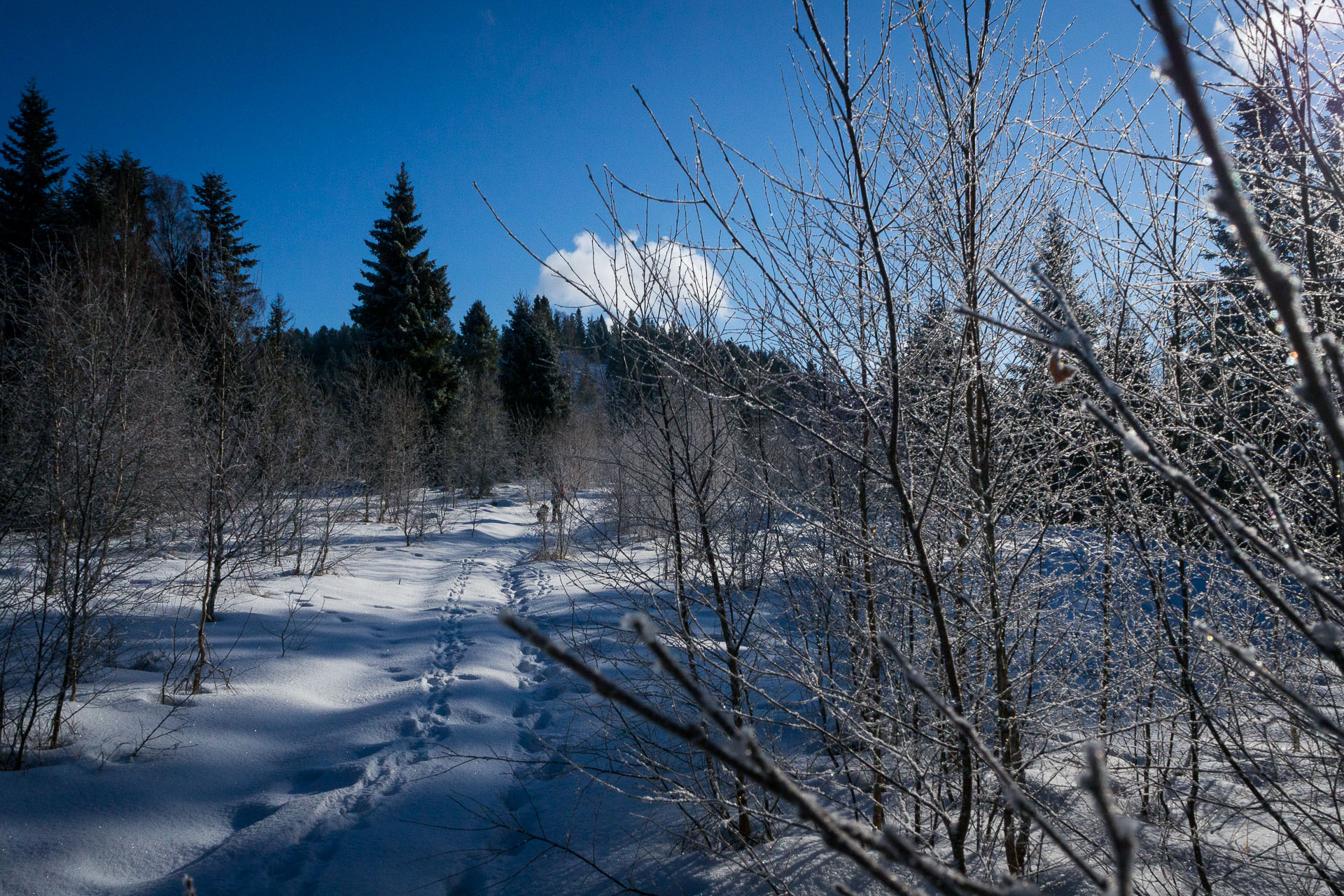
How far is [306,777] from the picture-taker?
4766 millimetres

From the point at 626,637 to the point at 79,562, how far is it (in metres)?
4.15

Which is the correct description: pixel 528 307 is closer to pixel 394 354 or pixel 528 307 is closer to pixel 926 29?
pixel 394 354

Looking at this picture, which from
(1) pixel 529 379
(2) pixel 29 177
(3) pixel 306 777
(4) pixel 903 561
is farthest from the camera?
(1) pixel 529 379

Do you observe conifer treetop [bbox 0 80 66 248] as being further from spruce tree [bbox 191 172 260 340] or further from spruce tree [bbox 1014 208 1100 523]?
spruce tree [bbox 1014 208 1100 523]

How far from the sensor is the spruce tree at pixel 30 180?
1527 cm

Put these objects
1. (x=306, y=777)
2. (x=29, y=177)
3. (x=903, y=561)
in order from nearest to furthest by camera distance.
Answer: (x=903, y=561)
(x=306, y=777)
(x=29, y=177)

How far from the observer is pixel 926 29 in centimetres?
186

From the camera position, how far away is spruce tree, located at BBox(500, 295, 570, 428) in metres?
26.0

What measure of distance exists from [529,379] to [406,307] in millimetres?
6219

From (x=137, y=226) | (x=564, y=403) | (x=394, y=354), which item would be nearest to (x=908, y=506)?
(x=137, y=226)

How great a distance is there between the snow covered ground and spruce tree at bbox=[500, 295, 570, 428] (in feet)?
61.7

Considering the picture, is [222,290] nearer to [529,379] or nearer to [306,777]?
[306,777]

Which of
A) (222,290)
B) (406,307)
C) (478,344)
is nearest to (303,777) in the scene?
(222,290)

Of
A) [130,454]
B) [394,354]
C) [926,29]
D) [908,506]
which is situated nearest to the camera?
[908,506]
